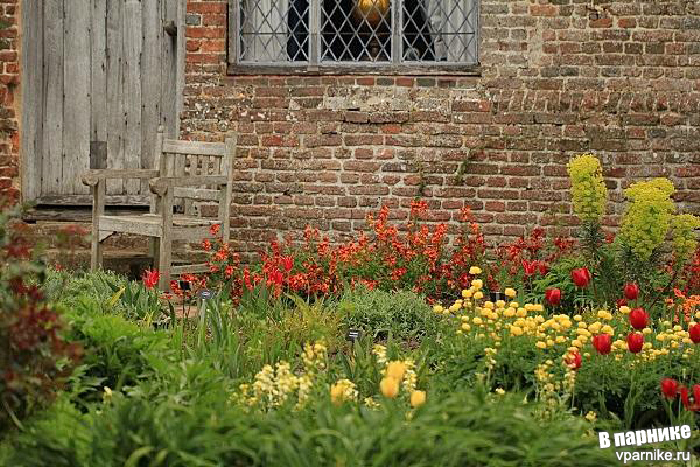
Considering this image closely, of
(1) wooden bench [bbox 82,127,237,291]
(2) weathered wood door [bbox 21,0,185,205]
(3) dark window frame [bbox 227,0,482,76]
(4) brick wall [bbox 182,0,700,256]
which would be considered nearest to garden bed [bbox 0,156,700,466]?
(1) wooden bench [bbox 82,127,237,291]

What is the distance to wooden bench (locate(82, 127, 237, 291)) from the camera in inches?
340

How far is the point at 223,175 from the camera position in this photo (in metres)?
9.02

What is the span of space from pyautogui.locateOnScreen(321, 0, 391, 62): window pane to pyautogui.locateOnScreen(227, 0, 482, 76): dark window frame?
0.07m

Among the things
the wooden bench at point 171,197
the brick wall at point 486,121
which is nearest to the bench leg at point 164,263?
the wooden bench at point 171,197

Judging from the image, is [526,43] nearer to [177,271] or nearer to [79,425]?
[177,271]

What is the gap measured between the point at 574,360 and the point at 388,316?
95.1 inches

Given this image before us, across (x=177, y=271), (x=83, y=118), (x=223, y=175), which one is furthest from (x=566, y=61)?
(x=83, y=118)

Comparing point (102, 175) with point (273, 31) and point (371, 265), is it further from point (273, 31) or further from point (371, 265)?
point (371, 265)

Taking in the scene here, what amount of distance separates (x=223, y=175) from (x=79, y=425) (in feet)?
17.1

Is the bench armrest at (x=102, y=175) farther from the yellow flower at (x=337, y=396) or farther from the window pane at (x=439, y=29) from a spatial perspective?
the yellow flower at (x=337, y=396)

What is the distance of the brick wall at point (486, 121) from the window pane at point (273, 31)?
0.23m

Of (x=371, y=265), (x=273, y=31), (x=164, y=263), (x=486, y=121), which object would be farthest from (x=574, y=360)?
(x=273, y=31)

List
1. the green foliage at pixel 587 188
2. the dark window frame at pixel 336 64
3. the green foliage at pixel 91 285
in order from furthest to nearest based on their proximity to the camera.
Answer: the dark window frame at pixel 336 64
the green foliage at pixel 587 188
the green foliage at pixel 91 285

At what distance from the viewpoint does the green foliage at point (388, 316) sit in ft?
23.3
